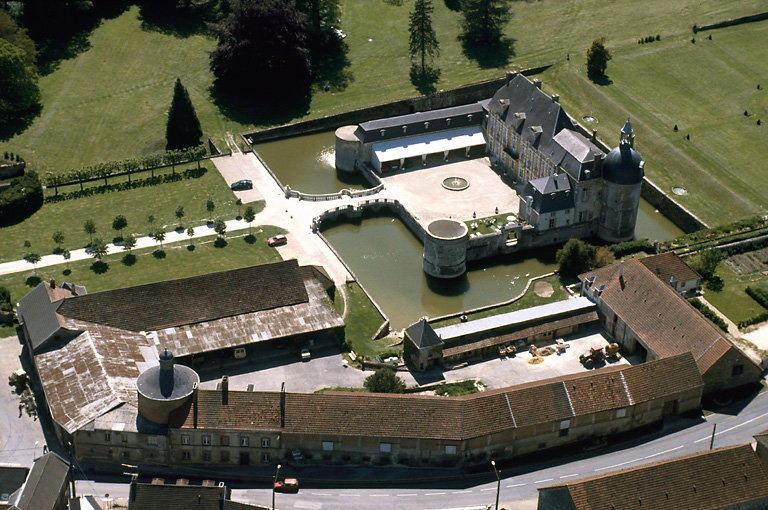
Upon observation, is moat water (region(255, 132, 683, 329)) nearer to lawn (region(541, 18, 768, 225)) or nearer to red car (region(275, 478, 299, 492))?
lawn (region(541, 18, 768, 225))

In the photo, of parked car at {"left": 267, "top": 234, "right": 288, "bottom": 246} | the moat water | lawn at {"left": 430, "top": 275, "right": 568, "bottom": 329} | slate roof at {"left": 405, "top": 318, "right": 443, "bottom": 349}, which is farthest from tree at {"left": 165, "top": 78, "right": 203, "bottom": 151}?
slate roof at {"left": 405, "top": 318, "right": 443, "bottom": 349}

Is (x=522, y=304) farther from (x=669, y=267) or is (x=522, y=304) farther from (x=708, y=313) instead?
(x=708, y=313)

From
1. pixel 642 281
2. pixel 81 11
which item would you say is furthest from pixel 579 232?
pixel 81 11

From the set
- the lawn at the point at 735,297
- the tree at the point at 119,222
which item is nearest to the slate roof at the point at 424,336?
the lawn at the point at 735,297

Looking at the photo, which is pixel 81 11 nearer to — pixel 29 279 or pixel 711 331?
pixel 29 279

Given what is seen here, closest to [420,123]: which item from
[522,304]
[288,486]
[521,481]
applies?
[522,304]

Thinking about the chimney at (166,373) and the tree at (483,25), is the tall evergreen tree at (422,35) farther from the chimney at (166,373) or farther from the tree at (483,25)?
the chimney at (166,373)
